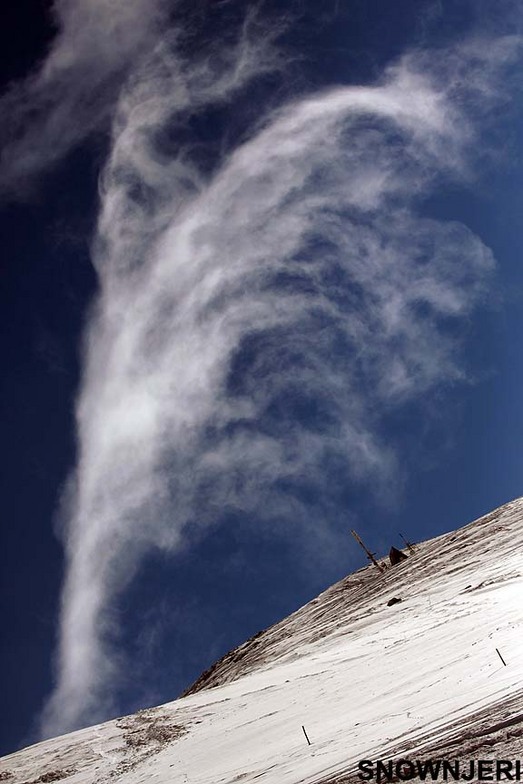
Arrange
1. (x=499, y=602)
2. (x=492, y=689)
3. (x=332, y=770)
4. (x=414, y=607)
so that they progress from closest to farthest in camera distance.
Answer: (x=332, y=770), (x=492, y=689), (x=499, y=602), (x=414, y=607)

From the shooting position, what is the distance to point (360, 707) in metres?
9.80

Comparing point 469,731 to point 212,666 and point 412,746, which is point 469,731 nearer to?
point 412,746

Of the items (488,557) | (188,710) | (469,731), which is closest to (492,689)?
(469,731)

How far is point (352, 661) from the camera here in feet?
46.9

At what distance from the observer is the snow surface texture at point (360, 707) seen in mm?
7031

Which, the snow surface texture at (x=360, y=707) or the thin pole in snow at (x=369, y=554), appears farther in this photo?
the thin pole in snow at (x=369, y=554)

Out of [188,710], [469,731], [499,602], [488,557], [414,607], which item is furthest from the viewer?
[488,557]

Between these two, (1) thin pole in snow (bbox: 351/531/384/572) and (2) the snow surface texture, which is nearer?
(2) the snow surface texture

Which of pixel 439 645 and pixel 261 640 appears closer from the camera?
pixel 439 645

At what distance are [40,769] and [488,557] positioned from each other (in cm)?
1576

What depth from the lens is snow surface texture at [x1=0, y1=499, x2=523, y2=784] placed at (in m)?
7.03

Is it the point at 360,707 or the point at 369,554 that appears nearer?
the point at 360,707

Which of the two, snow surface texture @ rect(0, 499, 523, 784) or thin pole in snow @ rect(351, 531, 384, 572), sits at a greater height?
thin pole in snow @ rect(351, 531, 384, 572)

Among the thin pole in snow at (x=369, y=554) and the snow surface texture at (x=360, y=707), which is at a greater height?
the thin pole in snow at (x=369, y=554)
